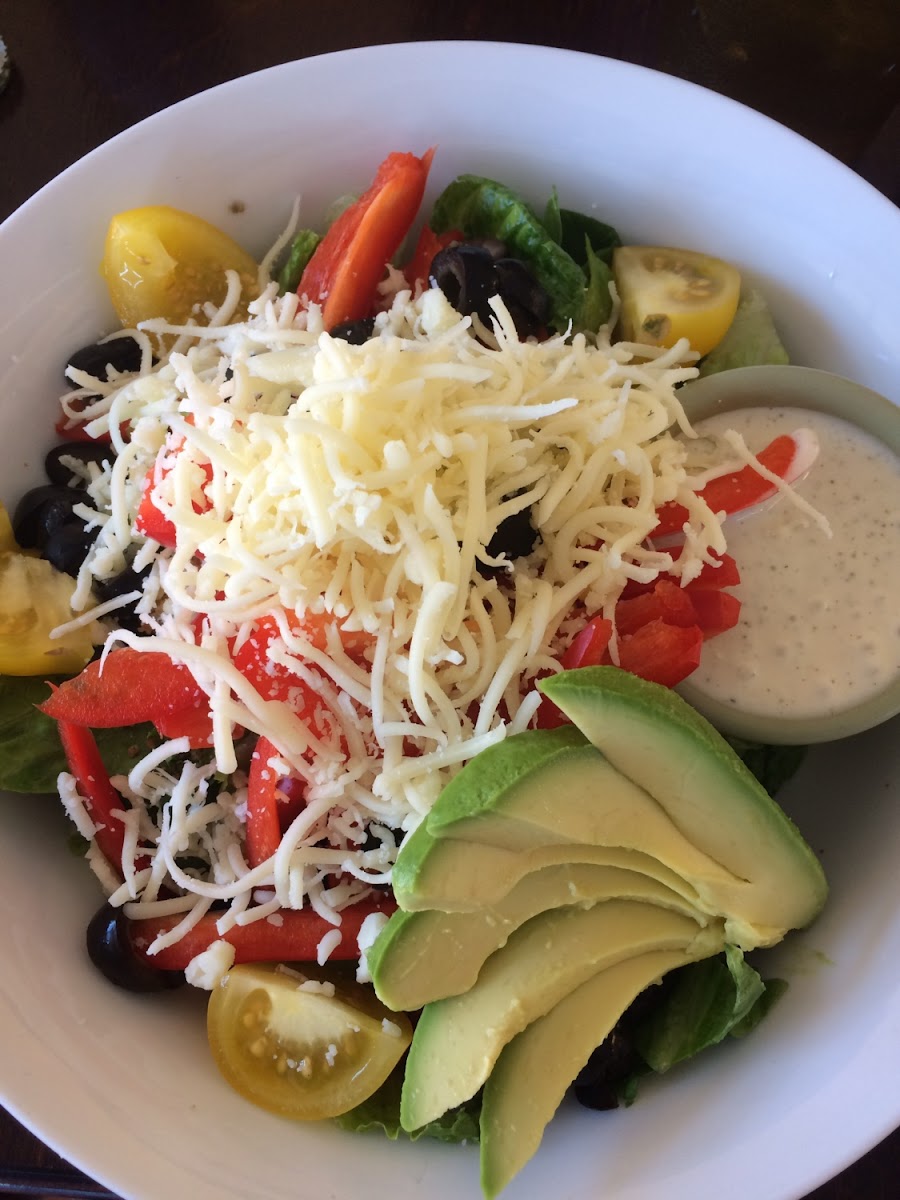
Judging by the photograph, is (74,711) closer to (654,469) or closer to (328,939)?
(328,939)

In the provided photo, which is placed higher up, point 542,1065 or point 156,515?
point 156,515

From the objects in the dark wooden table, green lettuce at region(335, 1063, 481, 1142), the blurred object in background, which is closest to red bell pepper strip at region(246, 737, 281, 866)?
green lettuce at region(335, 1063, 481, 1142)

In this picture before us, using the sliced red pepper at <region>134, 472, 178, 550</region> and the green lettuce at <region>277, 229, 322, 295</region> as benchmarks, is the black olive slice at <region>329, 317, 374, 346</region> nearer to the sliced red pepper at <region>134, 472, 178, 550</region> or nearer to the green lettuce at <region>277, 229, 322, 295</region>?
the green lettuce at <region>277, 229, 322, 295</region>

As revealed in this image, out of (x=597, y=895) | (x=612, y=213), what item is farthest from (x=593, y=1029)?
(x=612, y=213)

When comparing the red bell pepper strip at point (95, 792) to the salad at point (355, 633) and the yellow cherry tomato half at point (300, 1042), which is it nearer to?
the salad at point (355, 633)

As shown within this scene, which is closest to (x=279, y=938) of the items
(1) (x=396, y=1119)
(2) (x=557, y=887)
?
(1) (x=396, y=1119)

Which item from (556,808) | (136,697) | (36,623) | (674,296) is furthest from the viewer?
(674,296)

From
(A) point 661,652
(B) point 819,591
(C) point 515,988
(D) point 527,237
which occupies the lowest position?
(C) point 515,988

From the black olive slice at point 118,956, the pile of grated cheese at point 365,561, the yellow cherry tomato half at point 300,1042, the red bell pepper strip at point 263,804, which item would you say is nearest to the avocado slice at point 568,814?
the pile of grated cheese at point 365,561

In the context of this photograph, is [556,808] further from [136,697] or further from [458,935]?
[136,697]
